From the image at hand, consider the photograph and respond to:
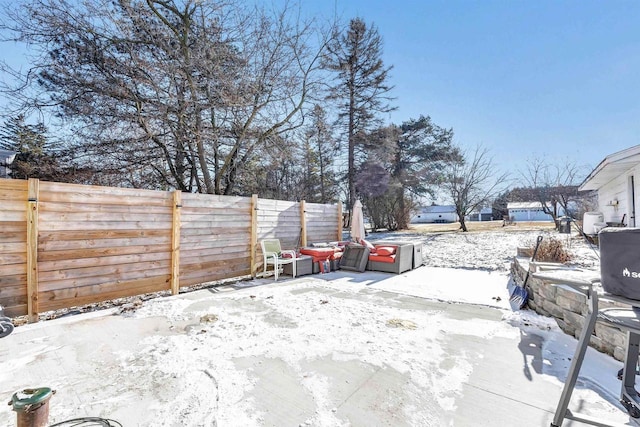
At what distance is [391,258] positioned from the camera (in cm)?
670

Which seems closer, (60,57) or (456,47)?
(60,57)

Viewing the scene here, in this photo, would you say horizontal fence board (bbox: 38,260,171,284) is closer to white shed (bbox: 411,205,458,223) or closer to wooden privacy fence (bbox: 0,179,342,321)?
wooden privacy fence (bbox: 0,179,342,321)

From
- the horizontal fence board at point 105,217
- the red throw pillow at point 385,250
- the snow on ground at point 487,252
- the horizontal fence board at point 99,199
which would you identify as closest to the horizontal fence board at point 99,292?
the horizontal fence board at point 105,217

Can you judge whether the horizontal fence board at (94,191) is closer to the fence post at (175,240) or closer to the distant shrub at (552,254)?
the fence post at (175,240)

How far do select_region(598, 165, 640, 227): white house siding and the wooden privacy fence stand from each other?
7773 millimetres

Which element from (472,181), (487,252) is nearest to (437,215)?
(472,181)

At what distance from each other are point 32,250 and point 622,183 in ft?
37.6

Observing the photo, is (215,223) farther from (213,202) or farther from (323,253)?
(323,253)

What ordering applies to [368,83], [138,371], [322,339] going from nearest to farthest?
[138,371] → [322,339] → [368,83]

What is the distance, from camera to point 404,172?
59.0 ft

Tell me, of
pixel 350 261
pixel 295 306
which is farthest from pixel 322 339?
pixel 350 261

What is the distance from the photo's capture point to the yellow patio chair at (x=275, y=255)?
6.09 meters

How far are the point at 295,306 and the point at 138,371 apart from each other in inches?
82.1

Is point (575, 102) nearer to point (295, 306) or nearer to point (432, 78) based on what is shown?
point (432, 78)
